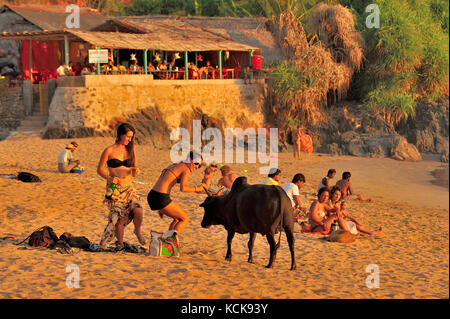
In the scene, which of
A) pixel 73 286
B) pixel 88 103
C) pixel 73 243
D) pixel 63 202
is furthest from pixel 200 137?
pixel 73 286

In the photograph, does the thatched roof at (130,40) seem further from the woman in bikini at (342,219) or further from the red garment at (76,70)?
the woman in bikini at (342,219)

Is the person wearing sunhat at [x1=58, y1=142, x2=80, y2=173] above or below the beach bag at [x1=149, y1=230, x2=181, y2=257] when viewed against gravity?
above

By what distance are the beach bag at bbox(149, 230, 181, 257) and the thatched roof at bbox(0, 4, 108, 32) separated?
2407cm

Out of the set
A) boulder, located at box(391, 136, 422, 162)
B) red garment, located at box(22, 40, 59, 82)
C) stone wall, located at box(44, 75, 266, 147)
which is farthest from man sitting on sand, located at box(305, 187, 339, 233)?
red garment, located at box(22, 40, 59, 82)

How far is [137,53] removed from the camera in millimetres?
29438

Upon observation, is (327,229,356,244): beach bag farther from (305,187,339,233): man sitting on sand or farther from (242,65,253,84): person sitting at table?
(242,65,253,84): person sitting at table

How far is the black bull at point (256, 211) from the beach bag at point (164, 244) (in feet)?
2.31

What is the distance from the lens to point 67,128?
22812 millimetres

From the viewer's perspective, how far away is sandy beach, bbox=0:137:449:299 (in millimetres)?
7316

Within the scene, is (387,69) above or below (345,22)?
below

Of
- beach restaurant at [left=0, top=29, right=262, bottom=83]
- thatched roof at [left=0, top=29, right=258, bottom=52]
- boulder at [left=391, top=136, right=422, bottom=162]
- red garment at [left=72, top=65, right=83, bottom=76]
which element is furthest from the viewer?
boulder at [left=391, top=136, right=422, bottom=162]

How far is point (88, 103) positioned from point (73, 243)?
14941mm

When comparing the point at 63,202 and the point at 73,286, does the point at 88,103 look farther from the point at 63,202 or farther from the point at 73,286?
the point at 73,286

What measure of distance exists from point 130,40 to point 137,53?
373 cm
